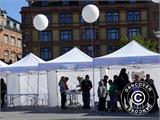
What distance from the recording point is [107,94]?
19.2 meters

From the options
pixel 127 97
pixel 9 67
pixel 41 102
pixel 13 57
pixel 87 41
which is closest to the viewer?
pixel 127 97

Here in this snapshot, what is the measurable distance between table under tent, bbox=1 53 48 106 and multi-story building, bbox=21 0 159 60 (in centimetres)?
4982

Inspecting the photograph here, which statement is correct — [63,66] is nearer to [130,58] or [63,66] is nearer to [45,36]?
[130,58]

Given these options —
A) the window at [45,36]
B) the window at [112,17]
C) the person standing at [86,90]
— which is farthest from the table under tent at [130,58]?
the window at [45,36]

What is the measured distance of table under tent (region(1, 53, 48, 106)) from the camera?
23.5 meters

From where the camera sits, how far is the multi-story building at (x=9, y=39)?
3174 inches

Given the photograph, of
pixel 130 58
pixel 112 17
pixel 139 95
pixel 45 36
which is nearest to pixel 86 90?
pixel 130 58

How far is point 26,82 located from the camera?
2636cm

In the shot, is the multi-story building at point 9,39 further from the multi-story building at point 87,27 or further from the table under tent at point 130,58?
the table under tent at point 130,58

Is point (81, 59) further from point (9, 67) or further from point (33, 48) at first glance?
point (33, 48)

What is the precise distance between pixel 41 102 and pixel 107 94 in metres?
6.85

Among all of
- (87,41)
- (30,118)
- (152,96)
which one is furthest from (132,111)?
(87,41)

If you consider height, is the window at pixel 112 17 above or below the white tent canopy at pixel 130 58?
above

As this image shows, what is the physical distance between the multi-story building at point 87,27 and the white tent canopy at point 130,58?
56.7 m
